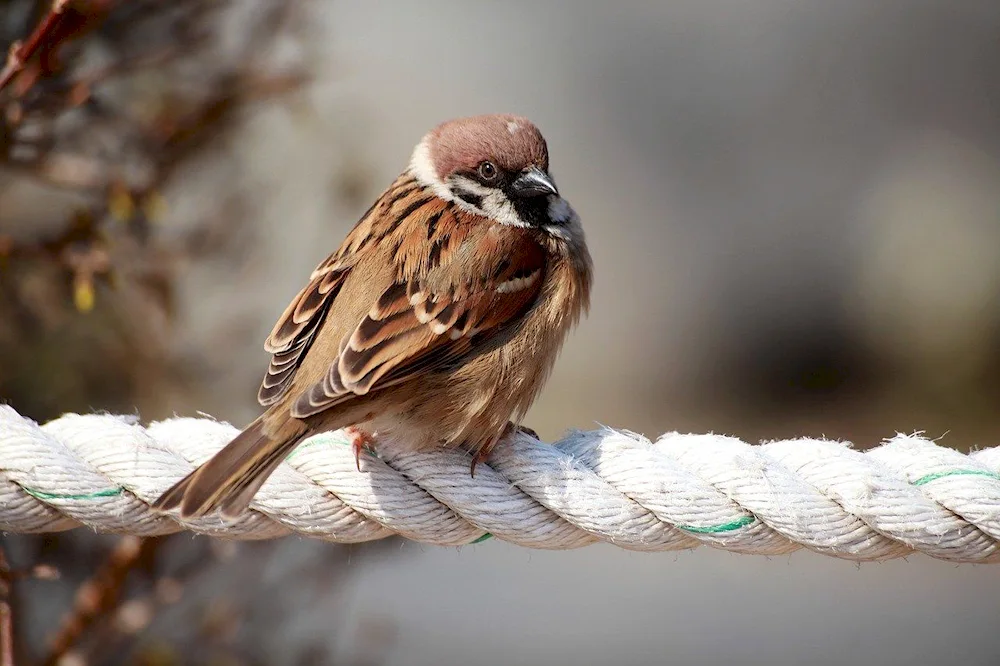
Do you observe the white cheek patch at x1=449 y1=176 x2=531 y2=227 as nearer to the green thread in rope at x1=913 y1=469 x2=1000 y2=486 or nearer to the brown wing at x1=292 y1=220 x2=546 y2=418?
the brown wing at x1=292 y1=220 x2=546 y2=418

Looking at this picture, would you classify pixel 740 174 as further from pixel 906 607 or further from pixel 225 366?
pixel 225 366

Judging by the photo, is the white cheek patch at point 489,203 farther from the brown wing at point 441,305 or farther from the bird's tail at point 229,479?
the bird's tail at point 229,479

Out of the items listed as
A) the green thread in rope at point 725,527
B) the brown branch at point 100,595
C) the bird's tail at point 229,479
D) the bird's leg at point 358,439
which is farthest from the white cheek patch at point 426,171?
the brown branch at point 100,595

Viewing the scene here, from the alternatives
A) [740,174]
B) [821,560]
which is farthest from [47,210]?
[740,174]

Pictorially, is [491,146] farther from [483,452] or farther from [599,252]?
[599,252]

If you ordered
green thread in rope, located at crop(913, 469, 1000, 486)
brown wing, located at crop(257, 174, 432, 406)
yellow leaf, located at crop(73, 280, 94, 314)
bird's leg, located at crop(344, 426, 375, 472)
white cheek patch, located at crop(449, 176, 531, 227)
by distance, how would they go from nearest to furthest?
green thread in rope, located at crop(913, 469, 1000, 486), bird's leg, located at crop(344, 426, 375, 472), brown wing, located at crop(257, 174, 432, 406), white cheek patch, located at crop(449, 176, 531, 227), yellow leaf, located at crop(73, 280, 94, 314)

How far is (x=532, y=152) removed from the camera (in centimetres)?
269

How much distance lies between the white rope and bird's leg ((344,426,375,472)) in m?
0.01

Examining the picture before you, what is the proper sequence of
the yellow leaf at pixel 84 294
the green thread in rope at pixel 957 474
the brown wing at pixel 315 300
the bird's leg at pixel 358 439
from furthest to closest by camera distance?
the yellow leaf at pixel 84 294 → the brown wing at pixel 315 300 → the bird's leg at pixel 358 439 → the green thread in rope at pixel 957 474

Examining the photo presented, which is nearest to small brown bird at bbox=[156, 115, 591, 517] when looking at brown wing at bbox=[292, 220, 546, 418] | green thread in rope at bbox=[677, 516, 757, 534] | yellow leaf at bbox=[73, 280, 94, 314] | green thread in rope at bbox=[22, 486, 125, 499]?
brown wing at bbox=[292, 220, 546, 418]

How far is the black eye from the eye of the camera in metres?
2.68

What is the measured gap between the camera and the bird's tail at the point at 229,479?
1912 millimetres

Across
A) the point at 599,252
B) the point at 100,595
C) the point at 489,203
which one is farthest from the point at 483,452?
the point at 599,252

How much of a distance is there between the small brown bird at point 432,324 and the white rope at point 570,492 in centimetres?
9
